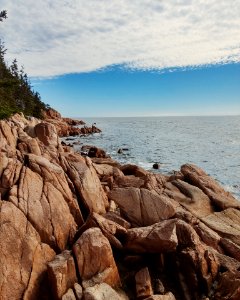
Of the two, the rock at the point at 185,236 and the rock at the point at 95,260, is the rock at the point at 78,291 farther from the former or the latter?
the rock at the point at 185,236

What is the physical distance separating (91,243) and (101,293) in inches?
75.3

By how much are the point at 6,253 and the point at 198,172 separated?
20375 mm

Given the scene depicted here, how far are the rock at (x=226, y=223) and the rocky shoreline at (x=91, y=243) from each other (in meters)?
0.13

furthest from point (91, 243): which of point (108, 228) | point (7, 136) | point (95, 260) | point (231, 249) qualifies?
point (7, 136)

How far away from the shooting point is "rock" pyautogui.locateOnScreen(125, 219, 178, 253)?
Answer: 1247 centimetres

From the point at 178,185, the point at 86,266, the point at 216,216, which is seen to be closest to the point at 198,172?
the point at 178,185

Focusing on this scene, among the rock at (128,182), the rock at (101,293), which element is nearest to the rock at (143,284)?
the rock at (101,293)

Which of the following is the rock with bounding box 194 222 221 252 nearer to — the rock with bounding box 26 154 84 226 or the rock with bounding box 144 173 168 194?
the rock with bounding box 144 173 168 194

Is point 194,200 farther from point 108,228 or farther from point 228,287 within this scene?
point 228,287

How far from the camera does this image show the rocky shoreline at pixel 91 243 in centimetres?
1056

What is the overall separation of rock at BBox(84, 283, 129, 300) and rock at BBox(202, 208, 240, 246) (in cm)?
887

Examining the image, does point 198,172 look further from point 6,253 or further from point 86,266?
point 6,253

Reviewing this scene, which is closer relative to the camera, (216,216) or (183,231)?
(183,231)

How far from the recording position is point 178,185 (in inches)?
946
